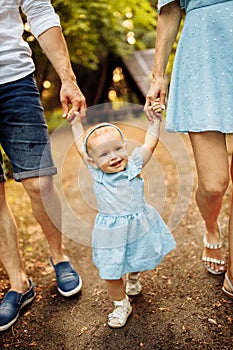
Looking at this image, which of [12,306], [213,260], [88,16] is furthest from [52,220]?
[88,16]

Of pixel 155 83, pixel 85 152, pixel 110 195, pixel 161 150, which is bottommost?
pixel 161 150

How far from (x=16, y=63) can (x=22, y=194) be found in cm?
258

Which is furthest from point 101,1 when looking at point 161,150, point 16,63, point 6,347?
point 6,347

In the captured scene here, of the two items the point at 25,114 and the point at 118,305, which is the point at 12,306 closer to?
the point at 118,305

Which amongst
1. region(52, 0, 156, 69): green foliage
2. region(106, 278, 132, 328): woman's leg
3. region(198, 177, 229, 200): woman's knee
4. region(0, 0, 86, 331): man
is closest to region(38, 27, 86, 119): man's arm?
region(0, 0, 86, 331): man

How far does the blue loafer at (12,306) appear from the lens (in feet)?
7.33

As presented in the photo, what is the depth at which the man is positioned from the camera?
2154 mm

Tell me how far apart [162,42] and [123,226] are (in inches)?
36.1

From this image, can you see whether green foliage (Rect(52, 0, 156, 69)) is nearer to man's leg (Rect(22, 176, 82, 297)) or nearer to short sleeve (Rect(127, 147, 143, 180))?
man's leg (Rect(22, 176, 82, 297))

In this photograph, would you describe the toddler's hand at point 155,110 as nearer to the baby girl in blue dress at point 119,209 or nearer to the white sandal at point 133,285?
the baby girl in blue dress at point 119,209

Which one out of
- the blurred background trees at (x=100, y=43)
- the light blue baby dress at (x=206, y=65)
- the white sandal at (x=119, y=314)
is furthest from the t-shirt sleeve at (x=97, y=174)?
the blurred background trees at (x=100, y=43)

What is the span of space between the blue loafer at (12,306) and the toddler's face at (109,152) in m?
0.88

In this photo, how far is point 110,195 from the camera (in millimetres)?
2055

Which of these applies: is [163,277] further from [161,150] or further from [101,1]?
[101,1]
